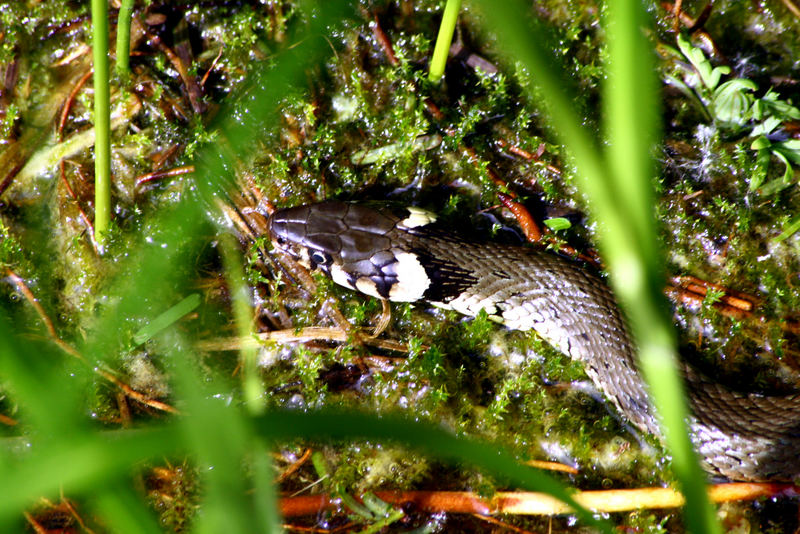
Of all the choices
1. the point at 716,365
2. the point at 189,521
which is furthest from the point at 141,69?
the point at 716,365

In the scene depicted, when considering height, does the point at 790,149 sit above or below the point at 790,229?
above

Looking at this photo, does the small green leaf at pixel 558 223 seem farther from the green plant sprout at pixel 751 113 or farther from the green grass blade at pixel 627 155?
the green grass blade at pixel 627 155

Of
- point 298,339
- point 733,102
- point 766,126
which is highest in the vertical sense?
point 733,102

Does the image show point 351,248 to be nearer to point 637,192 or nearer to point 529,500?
point 529,500

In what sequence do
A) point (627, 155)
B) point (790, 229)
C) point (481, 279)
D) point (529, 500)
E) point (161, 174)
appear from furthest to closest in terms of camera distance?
point (161, 174) → point (481, 279) → point (790, 229) → point (529, 500) → point (627, 155)

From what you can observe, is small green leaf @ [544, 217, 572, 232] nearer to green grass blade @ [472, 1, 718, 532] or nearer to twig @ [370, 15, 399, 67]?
twig @ [370, 15, 399, 67]

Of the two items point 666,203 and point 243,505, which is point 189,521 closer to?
point 243,505

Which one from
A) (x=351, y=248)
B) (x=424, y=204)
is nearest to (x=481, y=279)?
Answer: (x=424, y=204)

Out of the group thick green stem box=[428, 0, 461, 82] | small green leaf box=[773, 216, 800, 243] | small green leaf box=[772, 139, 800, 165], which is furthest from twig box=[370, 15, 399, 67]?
small green leaf box=[773, 216, 800, 243]
